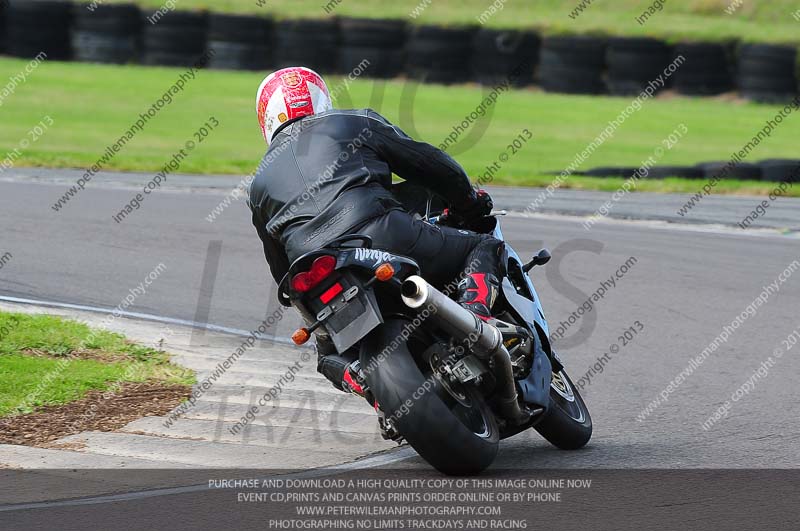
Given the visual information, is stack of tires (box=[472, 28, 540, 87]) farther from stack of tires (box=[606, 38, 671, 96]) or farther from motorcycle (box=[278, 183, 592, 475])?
motorcycle (box=[278, 183, 592, 475])

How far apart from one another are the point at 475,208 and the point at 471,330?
891mm

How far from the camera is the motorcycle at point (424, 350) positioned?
4871 mm

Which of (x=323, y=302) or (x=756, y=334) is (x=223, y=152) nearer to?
(x=756, y=334)

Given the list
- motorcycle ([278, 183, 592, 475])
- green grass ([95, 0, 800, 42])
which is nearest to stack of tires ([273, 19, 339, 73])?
green grass ([95, 0, 800, 42])

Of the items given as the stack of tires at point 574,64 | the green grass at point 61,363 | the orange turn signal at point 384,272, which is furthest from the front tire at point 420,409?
the stack of tires at point 574,64

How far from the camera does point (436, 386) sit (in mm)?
5016

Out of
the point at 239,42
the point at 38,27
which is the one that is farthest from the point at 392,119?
the point at 38,27

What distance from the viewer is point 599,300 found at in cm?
918

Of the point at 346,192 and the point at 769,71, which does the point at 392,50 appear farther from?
the point at 346,192

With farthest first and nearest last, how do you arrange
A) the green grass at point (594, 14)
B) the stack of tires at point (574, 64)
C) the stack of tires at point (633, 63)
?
the green grass at point (594, 14) → the stack of tires at point (574, 64) → the stack of tires at point (633, 63)

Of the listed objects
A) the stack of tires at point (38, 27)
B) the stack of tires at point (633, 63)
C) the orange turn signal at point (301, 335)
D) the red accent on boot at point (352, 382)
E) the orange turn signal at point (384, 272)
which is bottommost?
the stack of tires at point (38, 27)

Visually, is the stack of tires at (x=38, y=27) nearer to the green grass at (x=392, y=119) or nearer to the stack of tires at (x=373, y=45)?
the green grass at (x=392, y=119)

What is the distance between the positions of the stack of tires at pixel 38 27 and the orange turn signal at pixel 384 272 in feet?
71.7

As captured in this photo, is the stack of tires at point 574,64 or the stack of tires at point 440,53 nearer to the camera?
the stack of tires at point 574,64
